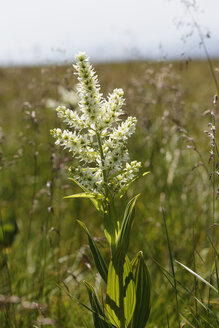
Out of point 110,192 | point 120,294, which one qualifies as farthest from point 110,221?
point 120,294

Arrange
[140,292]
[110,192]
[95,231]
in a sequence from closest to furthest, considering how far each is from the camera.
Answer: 1. [110,192]
2. [140,292]
3. [95,231]

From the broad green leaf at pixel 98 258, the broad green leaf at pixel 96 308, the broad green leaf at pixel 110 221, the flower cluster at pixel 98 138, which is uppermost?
the flower cluster at pixel 98 138

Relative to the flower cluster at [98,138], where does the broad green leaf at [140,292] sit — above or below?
below

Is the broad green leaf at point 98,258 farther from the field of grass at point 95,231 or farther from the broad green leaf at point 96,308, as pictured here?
the field of grass at point 95,231

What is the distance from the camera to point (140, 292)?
2.34 metres

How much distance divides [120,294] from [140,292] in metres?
0.14

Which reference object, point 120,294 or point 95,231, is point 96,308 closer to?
point 120,294

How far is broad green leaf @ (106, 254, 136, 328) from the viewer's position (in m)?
2.25

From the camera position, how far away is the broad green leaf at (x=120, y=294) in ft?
7.37

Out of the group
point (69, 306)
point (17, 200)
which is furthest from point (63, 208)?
point (69, 306)

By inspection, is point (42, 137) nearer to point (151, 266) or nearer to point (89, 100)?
point (151, 266)

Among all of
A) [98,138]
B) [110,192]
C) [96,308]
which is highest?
[98,138]

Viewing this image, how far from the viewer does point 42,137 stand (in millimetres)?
8078

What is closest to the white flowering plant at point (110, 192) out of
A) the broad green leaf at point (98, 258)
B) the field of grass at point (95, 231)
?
the broad green leaf at point (98, 258)
